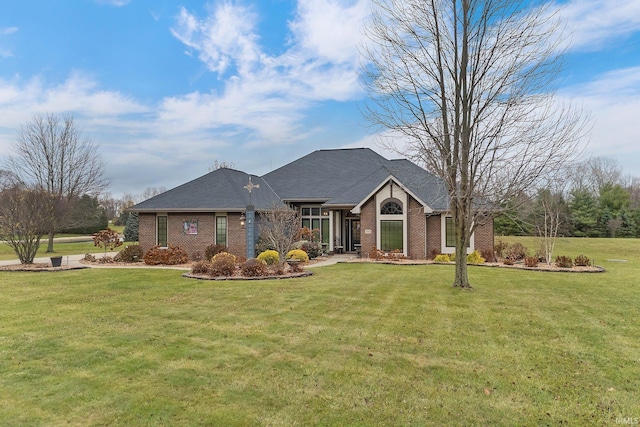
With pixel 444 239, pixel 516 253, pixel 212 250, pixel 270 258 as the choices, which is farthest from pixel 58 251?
pixel 516 253

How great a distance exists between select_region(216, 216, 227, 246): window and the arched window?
8937mm

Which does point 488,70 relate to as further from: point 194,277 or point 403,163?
point 403,163

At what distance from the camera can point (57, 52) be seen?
16438 mm

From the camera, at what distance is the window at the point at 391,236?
67.1ft

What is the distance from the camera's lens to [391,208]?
20.7 metres

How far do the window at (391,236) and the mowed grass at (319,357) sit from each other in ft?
30.8

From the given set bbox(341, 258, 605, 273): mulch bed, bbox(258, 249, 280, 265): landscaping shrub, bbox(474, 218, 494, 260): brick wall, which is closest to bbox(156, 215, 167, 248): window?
bbox(258, 249, 280, 265): landscaping shrub

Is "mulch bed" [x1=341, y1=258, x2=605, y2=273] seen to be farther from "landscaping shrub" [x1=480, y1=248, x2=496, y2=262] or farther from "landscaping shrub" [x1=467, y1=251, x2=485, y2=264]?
"landscaping shrub" [x1=480, y1=248, x2=496, y2=262]

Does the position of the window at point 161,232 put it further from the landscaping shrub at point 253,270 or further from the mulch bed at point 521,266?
the mulch bed at point 521,266

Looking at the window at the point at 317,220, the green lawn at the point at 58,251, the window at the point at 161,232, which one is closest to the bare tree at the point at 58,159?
the green lawn at the point at 58,251

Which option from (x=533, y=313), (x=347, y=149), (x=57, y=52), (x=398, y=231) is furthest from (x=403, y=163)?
(x=57, y=52)

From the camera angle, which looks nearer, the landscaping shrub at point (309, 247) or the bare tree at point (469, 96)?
the bare tree at point (469, 96)

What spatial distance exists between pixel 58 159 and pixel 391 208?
90.7 feet

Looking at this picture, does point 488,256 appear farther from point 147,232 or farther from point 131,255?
point 147,232
